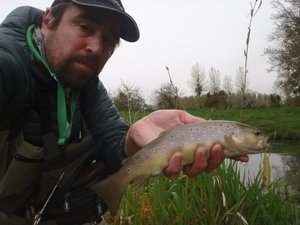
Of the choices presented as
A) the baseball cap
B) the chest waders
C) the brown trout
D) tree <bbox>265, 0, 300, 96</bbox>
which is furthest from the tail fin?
tree <bbox>265, 0, 300, 96</bbox>

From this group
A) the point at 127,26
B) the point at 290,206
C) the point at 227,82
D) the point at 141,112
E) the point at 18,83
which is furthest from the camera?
the point at 227,82

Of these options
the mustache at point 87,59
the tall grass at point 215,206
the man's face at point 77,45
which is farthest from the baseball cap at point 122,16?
the tall grass at point 215,206

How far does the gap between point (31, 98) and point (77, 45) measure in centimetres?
52

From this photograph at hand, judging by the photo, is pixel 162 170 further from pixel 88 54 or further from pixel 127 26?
pixel 127 26

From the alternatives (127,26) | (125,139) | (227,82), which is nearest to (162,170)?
(125,139)

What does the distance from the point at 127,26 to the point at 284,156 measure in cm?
834

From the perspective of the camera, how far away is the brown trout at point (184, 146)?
1921mm

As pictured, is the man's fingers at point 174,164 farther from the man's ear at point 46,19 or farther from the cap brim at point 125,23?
the man's ear at point 46,19

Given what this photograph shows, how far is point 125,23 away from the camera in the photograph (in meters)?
2.38

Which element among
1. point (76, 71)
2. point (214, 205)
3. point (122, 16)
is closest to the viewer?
point (76, 71)

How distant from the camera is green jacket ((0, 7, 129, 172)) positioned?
5.53ft

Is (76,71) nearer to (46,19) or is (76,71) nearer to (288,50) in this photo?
(46,19)

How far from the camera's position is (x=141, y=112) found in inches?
223

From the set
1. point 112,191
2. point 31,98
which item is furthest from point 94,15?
point 112,191
